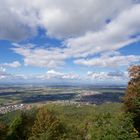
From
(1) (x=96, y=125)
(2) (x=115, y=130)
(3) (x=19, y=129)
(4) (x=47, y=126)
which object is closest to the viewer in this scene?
(2) (x=115, y=130)

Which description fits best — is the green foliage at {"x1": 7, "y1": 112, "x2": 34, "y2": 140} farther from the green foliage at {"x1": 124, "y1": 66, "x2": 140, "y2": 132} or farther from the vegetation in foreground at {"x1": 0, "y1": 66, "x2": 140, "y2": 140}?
the green foliage at {"x1": 124, "y1": 66, "x2": 140, "y2": 132}

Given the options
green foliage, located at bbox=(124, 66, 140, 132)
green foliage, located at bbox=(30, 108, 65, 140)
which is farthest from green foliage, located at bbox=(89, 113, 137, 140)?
green foliage, located at bbox=(124, 66, 140, 132)

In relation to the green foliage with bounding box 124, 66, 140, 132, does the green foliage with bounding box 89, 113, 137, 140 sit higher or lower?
A: lower

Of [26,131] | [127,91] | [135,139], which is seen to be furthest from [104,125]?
[26,131]

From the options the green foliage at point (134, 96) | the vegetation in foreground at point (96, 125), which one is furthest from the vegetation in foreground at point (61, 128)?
the green foliage at point (134, 96)

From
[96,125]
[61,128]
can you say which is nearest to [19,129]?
[61,128]

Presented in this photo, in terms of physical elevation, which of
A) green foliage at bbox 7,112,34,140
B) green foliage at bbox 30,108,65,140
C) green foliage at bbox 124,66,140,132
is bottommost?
green foliage at bbox 7,112,34,140

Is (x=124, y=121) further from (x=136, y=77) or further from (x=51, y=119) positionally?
(x=136, y=77)

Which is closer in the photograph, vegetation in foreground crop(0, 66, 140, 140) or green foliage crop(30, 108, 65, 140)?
vegetation in foreground crop(0, 66, 140, 140)

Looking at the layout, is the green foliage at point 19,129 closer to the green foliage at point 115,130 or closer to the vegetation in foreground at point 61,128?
the vegetation in foreground at point 61,128

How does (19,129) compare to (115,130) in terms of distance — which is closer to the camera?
(115,130)

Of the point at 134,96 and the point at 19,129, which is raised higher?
the point at 134,96

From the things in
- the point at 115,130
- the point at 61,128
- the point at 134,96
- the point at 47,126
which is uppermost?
the point at 134,96

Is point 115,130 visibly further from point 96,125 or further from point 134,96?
point 134,96
